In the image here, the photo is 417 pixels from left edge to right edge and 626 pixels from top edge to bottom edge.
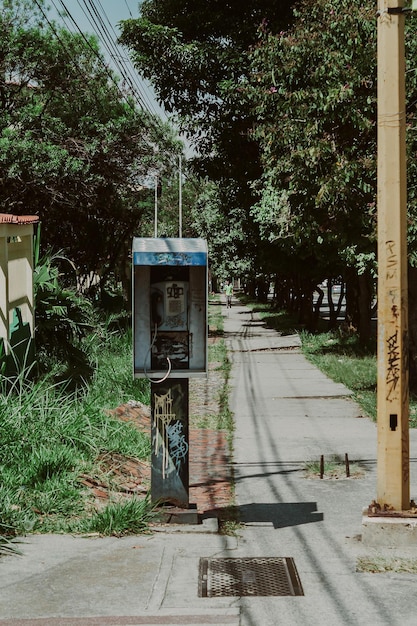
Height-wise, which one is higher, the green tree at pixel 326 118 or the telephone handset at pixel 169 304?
the green tree at pixel 326 118

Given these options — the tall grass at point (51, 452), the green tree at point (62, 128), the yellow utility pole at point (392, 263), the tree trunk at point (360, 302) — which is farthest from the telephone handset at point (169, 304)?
the tree trunk at point (360, 302)

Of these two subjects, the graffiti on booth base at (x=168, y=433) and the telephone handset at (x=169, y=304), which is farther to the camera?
the telephone handset at (x=169, y=304)

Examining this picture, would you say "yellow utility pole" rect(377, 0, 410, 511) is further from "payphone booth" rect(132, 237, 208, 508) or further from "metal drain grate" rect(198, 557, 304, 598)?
"payphone booth" rect(132, 237, 208, 508)

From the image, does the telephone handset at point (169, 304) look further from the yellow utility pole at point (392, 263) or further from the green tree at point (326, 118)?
the green tree at point (326, 118)

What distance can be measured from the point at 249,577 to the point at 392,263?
8.12 feet

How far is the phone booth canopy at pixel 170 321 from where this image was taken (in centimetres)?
766

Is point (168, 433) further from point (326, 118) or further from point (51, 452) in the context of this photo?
point (326, 118)

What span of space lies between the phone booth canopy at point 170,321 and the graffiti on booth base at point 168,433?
20 cm

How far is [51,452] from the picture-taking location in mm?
8570

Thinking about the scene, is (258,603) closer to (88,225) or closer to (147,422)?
(147,422)

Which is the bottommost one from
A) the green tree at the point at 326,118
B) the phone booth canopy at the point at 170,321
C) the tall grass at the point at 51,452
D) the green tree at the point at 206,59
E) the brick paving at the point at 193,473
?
the brick paving at the point at 193,473

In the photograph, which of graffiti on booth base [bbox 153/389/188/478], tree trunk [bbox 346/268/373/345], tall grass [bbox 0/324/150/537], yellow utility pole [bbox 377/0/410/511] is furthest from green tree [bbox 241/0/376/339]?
tree trunk [bbox 346/268/373/345]

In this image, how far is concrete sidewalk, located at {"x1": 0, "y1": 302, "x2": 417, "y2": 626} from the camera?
18.2ft

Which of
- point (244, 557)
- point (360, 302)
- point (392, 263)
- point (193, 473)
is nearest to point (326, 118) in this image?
point (193, 473)
